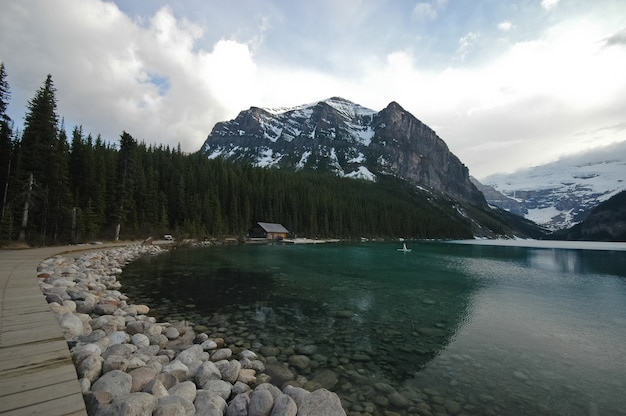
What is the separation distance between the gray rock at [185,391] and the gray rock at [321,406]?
2.08 m

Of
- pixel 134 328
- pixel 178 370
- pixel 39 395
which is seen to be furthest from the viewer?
pixel 134 328

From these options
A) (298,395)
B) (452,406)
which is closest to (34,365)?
(298,395)

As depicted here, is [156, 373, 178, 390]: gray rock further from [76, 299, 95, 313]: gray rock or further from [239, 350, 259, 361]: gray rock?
[76, 299, 95, 313]: gray rock

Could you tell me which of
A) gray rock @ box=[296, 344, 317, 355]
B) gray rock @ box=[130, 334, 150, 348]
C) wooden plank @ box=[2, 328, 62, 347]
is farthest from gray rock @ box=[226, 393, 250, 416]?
gray rock @ box=[130, 334, 150, 348]

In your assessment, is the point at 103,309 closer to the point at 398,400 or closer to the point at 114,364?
the point at 114,364

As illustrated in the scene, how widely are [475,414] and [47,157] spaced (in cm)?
4200

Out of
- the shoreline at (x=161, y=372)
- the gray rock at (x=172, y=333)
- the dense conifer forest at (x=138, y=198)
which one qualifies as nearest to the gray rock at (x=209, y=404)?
the shoreline at (x=161, y=372)

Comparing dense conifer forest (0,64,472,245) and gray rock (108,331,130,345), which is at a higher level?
dense conifer forest (0,64,472,245)

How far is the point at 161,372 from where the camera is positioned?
661 cm

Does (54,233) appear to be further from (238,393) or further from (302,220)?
(302,220)

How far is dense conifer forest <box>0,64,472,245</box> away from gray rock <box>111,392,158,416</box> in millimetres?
30903

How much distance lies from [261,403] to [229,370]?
2121 mm

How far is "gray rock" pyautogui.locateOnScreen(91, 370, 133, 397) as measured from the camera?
16.8 feet

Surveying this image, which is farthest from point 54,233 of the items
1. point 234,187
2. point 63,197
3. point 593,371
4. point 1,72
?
point 234,187
